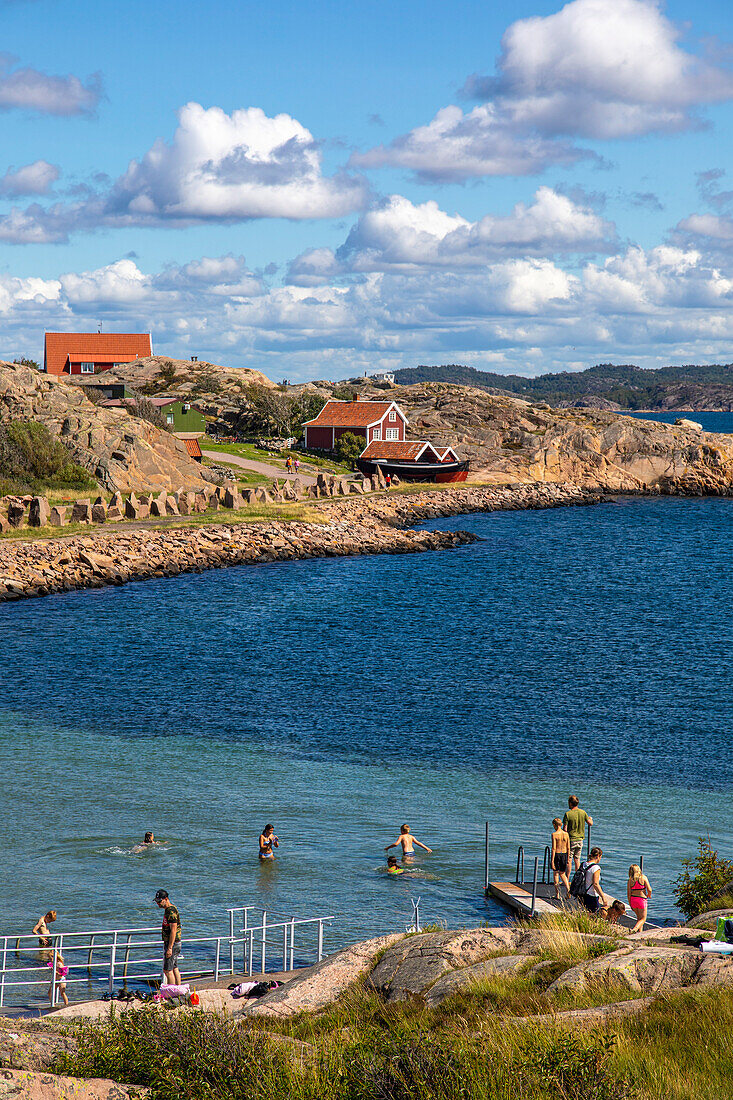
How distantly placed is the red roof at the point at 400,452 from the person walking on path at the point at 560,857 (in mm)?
81193

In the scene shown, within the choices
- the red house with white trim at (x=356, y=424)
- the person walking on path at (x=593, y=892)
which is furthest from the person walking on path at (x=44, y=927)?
the red house with white trim at (x=356, y=424)

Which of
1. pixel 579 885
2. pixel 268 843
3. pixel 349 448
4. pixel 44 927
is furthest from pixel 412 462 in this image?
pixel 44 927

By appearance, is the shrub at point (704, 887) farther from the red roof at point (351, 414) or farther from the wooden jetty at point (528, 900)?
the red roof at point (351, 414)

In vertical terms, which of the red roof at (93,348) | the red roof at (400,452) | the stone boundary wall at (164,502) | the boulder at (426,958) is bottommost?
the boulder at (426,958)

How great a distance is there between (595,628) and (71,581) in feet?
90.4

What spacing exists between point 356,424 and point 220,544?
136ft

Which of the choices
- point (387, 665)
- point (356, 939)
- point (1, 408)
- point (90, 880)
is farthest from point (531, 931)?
point (1, 408)

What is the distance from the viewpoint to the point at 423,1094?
23.1 ft

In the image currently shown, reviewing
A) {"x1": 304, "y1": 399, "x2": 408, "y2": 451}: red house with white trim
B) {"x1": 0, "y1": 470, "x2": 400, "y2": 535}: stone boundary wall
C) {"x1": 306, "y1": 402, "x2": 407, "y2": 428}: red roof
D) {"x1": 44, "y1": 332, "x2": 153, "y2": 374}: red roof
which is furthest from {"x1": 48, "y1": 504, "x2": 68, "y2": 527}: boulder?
{"x1": 44, "y1": 332, "x2": 153, "y2": 374}: red roof

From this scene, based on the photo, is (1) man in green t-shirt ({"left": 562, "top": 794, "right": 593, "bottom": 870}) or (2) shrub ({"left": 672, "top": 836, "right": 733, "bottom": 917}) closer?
(2) shrub ({"left": 672, "top": 836, "right": 733, "bottom": 917})

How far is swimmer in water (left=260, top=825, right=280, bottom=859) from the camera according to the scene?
1964cm

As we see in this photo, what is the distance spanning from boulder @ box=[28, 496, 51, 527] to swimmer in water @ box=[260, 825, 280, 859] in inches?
1635

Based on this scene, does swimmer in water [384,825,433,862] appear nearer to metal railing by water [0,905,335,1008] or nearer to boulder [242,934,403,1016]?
metal railing by water [0,905,335,1008]

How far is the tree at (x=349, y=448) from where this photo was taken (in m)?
98.9
